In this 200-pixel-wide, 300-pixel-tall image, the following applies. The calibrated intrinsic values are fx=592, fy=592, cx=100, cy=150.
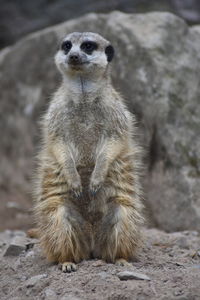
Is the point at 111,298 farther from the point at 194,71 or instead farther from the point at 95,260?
the point at 194,71

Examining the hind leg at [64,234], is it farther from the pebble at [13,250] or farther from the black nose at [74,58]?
the black nose at [74,58]

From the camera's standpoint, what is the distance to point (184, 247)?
465 centimetres

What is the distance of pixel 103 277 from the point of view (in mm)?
3533

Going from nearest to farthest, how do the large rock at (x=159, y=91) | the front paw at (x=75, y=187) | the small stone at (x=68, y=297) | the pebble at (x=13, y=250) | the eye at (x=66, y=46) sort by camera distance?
the small stone at (x=68, y=297) < the front paw at (x=75, y=187) < the pebble at (x=13, y=250) < the eye at (x=66, y=46) < the large rock at (x=159, y=91)

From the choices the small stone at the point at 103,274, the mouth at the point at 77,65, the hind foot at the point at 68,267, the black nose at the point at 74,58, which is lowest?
the hind foot at the point at 68,267

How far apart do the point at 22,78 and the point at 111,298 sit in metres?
4.11

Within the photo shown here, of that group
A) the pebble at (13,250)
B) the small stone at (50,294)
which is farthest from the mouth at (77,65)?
the small stone at (50,294)

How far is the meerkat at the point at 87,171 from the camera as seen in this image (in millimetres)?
3949

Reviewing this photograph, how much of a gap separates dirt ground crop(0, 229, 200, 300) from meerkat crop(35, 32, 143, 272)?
0.14 meters

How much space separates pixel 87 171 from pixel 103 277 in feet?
3.04

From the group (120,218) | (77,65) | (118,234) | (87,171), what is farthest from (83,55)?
(118,234)

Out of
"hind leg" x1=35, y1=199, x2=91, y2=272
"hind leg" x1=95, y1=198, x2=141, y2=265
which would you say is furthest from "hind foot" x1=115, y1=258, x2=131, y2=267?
"hind leg" x1=35, y1=199, x2=91, y2=272

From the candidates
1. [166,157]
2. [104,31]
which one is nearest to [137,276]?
[166,157]

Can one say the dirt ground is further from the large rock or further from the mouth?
the mouth
